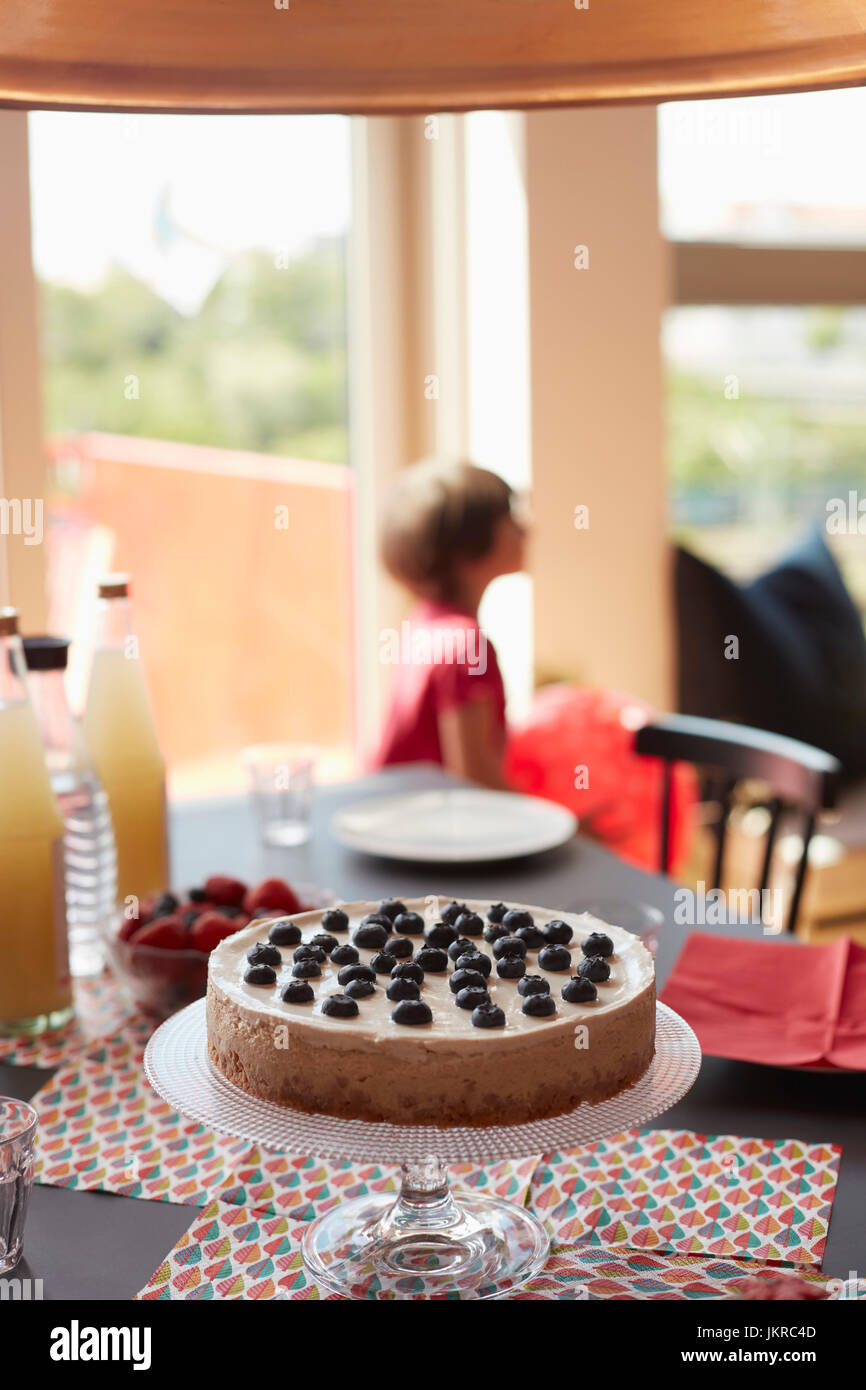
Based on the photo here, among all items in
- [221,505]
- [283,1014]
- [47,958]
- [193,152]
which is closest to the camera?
[283,1014]

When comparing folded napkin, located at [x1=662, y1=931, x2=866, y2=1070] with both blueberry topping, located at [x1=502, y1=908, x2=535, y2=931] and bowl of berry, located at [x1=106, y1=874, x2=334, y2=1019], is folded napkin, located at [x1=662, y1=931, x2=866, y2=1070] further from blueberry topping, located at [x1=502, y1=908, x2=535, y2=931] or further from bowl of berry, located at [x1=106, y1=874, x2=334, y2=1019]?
bowl of berry, located at [x1=106, y1=874, x2=334, y2=1019]

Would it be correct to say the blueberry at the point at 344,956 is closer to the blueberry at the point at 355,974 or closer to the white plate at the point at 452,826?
the blueberry at the point at 355,974

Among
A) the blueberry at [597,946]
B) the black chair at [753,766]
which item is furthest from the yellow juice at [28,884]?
the black chair at [753,766]

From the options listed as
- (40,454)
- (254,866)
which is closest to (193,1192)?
(254,866)

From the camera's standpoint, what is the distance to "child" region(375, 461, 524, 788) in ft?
8.19

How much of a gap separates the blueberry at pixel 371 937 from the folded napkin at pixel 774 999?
30 centimetres

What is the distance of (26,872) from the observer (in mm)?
1187

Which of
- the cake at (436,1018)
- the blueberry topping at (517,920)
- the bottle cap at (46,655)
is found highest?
the bottle cap at (46,655)

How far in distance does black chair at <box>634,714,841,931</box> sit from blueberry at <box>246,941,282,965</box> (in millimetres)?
924

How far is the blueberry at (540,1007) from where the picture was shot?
2.79ft

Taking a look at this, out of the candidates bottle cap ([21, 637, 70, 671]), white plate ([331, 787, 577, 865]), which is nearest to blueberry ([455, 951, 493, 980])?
bottle cap ([21, 637, 70, 671])
